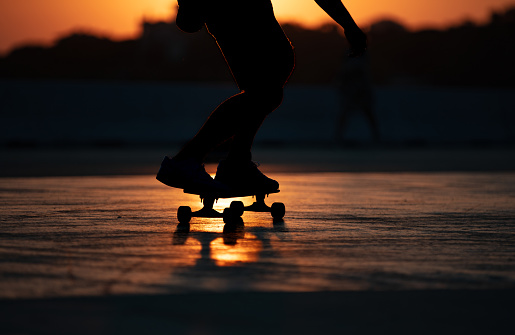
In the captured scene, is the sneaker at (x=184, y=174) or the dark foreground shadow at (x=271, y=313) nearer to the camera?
the dark foreground shadow at (x=271, y=313)

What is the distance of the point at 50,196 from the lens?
9617 millimetres

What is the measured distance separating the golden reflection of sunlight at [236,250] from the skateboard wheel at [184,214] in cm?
67

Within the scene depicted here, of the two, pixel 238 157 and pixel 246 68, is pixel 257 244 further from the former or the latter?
pixel 246 68

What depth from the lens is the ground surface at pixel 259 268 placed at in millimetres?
3814

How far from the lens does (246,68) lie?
22.4ft

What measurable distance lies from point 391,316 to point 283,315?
1.24ft

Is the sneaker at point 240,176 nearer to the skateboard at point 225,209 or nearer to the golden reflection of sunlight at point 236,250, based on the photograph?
the skateboard at point 225,209

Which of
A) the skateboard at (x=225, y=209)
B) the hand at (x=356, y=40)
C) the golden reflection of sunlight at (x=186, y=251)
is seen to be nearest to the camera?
the golden reflection of sunlight at (x=186, y=251)

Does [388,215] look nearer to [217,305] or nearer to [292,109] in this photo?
[217,305]

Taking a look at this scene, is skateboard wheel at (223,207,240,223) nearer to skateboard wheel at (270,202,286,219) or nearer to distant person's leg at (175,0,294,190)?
distant person's leg at (175,0,294,190)

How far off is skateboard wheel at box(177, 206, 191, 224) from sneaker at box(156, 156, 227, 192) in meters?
0.28

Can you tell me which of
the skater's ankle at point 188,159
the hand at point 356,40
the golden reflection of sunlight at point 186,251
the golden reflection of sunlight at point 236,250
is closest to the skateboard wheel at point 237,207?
the skater's ankle at point 188,159

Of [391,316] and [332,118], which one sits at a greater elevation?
[332,118]

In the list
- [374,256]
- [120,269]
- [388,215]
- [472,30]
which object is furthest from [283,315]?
[472,30]
